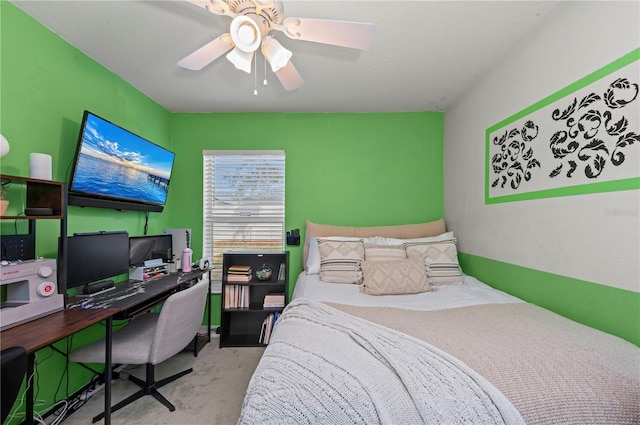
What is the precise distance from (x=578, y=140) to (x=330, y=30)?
59.2 inches

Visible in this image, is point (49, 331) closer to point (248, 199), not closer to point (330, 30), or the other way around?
point (330, 30)

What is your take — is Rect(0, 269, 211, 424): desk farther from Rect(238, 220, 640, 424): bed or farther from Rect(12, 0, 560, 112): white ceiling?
Rect(12, 0, 560, 112): white ceiling

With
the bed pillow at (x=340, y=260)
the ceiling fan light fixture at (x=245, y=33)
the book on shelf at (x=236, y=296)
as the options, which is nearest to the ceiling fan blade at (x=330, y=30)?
the ceiling fan light fixture at (x=245, y=33)

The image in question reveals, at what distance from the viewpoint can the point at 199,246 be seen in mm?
3275

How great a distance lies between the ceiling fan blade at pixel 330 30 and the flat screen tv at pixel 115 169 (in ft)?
5.07

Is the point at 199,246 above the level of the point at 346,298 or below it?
above

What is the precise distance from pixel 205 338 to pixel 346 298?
1.81 metres

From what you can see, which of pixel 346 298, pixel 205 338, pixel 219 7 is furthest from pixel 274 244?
pixel 219 7

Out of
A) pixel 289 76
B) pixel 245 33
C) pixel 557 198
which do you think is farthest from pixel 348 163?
Answer: pixel 245 33

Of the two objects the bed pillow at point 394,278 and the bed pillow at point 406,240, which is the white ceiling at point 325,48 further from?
the bed pillow at point 394,278

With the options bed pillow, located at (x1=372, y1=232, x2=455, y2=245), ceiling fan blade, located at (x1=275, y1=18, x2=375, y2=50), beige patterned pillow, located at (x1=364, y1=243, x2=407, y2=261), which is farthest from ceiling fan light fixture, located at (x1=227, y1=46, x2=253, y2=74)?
bed pillow, located at (x1=372, y1=232, x2=455, y2=245)

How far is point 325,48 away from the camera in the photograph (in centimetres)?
202

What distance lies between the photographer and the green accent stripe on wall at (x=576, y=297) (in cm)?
131

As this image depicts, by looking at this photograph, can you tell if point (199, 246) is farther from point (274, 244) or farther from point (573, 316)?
point (573, 316)
